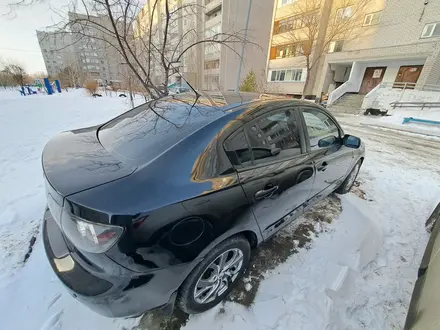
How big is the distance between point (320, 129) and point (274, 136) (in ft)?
3.42

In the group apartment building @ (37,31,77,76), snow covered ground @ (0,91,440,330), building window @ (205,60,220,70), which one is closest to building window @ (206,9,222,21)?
building window @ (205,60,220,70)

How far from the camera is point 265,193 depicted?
1713mm

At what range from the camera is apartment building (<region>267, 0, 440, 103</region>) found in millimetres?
14469

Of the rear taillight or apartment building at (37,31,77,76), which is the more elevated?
apartment building at (37,31,77,76)

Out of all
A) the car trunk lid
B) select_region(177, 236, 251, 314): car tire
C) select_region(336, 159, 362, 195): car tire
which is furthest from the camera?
select_region(336, 159, 362, 195): car tire

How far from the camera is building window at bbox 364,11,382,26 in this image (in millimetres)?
16703

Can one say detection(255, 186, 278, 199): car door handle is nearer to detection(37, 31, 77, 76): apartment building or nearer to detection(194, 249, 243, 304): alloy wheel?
detection(194, 249, 243, 304): alloy wheel

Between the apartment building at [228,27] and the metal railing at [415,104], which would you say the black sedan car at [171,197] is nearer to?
the metal railing at [415,104]

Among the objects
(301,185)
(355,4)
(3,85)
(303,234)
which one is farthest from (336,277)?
(3,85)

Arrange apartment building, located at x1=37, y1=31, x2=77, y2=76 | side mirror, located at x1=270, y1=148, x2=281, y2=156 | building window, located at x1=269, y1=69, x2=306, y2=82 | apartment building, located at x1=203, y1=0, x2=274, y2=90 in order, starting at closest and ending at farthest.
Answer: side mirror, located at x1=270, y1=148, x2=281, y2=156 → apartment building, located at x1=37, y1=31, x2=77, y2=76 → building window, located at x1=269, y1=69, x2=306, y2=82 → apartment building, located at x1=203, y1=0, x2=274, y2=90

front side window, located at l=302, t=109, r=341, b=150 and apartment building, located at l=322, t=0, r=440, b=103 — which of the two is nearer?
front side window, located at l=302, t=109, r=341, b=150

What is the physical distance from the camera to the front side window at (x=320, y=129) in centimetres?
230

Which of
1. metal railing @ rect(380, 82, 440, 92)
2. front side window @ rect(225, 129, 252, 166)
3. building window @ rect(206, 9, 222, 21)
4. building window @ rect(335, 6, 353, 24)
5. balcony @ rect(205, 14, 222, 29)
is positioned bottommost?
front side window @ rect(225, 129, 252, 166)

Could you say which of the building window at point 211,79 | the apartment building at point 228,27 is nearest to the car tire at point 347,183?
the apartment building at point 228,27
